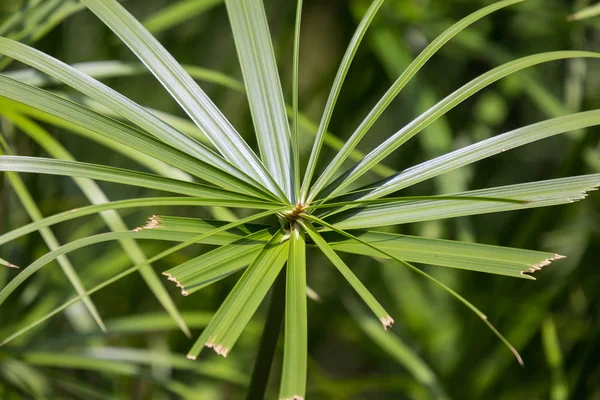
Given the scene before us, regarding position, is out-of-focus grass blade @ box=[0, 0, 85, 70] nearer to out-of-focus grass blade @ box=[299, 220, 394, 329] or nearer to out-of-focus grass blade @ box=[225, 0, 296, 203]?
out-of-focus grass blade @ box=[225, 0, 296, 203]

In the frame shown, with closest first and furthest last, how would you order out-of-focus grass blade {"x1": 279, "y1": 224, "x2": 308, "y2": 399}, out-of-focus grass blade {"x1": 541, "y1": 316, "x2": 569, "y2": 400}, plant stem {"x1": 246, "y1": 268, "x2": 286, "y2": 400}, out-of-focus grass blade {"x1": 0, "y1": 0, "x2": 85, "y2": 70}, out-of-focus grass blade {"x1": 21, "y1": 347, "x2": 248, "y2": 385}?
1. out-of-focus grass blade {"x1": 279, "y1": 224, "x2": 308, "y2": 399}
2. plant stem {"x1": 246, "y1": 268, "x2": 286, "y2": 400}
3. out-of-focus grass blade {"x1": 0, "y1": 0, "x2": 85, "y2": 70}
4. out-of-focus grass blade {"x1": 21, "y1": 347, "x2": 248, "y2": 385}
5. out-of-focus grass blade {"x1": 541, "y1": 316, "x2": 569, "y2": 400}

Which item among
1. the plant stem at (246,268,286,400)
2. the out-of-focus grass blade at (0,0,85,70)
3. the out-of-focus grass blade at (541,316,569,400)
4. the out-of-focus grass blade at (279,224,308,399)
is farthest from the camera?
the out-of-focus grass blade at (541,316,569,400)


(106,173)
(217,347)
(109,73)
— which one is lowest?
(217,347)

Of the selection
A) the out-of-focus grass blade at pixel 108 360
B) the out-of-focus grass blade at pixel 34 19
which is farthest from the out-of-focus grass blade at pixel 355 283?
the out-of-focus grass blade at pixel 108 360

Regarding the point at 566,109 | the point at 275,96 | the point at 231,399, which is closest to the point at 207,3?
the point at 275,96

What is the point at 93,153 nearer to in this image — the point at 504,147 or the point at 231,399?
the point at 231,399

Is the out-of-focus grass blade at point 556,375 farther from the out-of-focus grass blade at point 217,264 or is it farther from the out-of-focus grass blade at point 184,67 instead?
the out-of-focus grass blade at point 217,264

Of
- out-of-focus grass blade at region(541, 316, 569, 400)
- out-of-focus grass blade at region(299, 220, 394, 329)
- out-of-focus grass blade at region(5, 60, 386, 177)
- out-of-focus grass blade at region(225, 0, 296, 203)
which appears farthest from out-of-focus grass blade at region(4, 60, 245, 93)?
out-of-focus grass blade at region(541, 316, 569, 400)

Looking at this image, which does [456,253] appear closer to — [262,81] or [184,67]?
[262,81]

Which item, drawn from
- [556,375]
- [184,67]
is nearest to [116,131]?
[184,67]
